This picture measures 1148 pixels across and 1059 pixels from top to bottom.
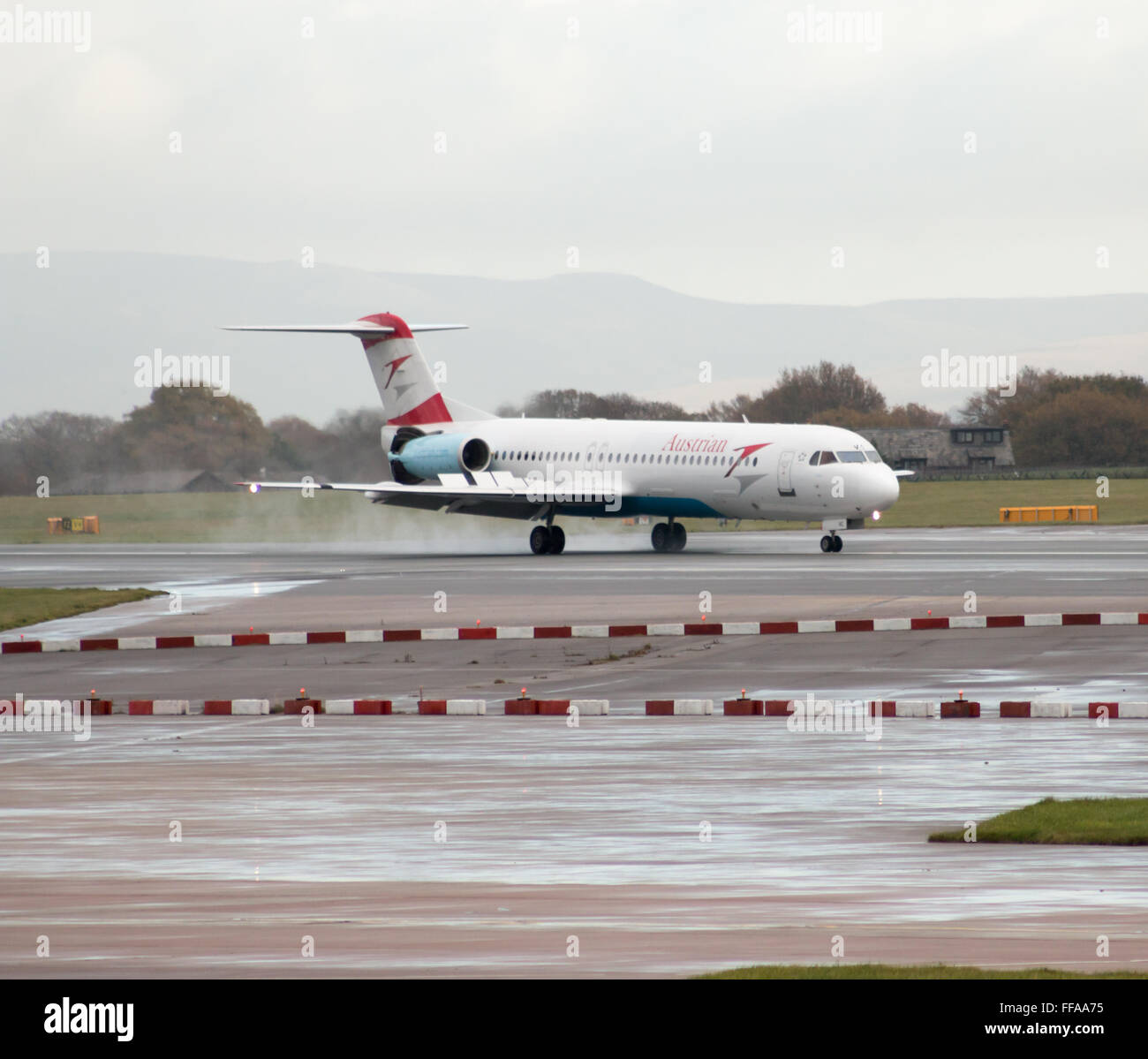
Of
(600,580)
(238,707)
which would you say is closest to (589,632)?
(238,707)

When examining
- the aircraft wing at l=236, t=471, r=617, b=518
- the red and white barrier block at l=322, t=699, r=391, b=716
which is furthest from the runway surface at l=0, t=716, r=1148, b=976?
the aircraft wing at l=236, t=471, r=617, b=518

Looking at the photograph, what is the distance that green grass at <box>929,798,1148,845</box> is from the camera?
13.9 metres

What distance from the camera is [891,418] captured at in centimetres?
18788

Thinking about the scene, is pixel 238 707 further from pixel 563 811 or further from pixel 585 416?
pixel 585 416

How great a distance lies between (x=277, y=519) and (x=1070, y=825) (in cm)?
7304

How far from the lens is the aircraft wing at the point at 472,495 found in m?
61.0

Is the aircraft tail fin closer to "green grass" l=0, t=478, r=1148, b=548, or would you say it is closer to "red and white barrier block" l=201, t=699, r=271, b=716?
"green grass" l=0, t=478, r=1148, b=548

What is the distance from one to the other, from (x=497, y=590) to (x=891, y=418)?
146890 mm

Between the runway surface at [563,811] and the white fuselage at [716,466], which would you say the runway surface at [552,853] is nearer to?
the runway surface at [563,811]

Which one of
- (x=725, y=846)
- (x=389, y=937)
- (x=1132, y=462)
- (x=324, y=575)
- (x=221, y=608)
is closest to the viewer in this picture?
(x=389, y=937)

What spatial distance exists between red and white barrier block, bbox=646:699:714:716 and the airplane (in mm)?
32689

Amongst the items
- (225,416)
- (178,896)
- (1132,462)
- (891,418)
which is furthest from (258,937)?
(891,418)

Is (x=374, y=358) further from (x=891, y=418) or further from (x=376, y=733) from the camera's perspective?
(x=891, y=418)

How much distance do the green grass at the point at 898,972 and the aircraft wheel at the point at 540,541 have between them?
52.4 metres
